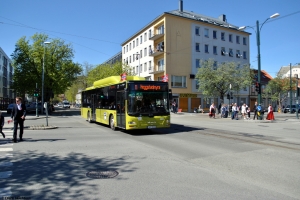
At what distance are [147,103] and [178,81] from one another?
34.0 meters

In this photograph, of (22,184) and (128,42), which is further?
(128,42)

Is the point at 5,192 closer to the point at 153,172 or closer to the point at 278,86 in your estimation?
the point at 153,172

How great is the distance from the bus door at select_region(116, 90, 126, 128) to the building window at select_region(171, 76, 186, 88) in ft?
106

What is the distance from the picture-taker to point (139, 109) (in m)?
13.0

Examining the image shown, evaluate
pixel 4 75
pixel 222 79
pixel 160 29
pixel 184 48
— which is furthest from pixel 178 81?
pixel 4 75

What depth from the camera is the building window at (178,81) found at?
45.9m

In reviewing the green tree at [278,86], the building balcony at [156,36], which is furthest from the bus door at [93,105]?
the green tree at [278,86]

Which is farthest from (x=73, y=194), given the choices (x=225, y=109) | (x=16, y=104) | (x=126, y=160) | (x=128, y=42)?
(x=128, y=42)

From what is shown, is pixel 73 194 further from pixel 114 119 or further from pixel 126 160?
pixel 114 119

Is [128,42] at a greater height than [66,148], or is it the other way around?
[128,42]

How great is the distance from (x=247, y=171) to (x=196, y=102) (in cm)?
4292

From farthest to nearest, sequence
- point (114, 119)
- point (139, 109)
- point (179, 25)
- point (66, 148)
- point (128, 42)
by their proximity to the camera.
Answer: point (128, 42)
point (179, 25)
point (114, 119)
point (139, 109)
point (66, 148)

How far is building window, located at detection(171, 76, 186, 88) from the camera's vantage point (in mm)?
45938

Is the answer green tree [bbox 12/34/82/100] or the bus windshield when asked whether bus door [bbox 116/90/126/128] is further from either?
green tree [bbox 12/34/82/100]
